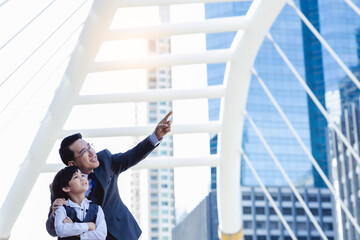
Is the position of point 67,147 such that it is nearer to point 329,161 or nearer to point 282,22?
point 329,161

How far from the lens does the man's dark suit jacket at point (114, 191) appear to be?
386cm

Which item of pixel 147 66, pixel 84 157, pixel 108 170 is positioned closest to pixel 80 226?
pixel 84 157

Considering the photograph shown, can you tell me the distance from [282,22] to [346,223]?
44858 mm

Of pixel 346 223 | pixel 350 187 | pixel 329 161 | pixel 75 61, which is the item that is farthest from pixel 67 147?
pixel 329 161

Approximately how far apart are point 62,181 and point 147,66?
5172 mm

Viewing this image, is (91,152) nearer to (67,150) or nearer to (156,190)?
(67,150)

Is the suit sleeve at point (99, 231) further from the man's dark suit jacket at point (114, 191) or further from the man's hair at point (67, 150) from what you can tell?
the man's hair at point (67, 150)

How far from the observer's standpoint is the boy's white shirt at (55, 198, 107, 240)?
3430mm

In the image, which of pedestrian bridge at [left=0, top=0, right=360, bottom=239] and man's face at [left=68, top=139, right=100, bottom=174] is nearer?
man's face at [left=68, top=139, right=100, bottom=174]

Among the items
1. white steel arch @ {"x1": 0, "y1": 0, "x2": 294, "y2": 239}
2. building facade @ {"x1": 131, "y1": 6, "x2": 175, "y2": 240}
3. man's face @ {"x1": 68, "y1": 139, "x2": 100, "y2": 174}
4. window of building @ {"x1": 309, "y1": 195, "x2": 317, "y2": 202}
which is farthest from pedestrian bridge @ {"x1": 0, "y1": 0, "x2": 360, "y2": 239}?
building facade @ {"x1": 131, "y1": 6, "x2": 175, "y2": 240}

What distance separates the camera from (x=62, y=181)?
3578mm

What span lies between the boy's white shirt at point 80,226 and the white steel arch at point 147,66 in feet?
14.1

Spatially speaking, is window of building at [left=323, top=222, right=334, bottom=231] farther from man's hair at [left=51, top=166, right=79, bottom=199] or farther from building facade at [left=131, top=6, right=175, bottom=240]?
man's hair at [left=51, top=166, right=79, bottom=199]

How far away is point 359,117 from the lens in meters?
77.8
